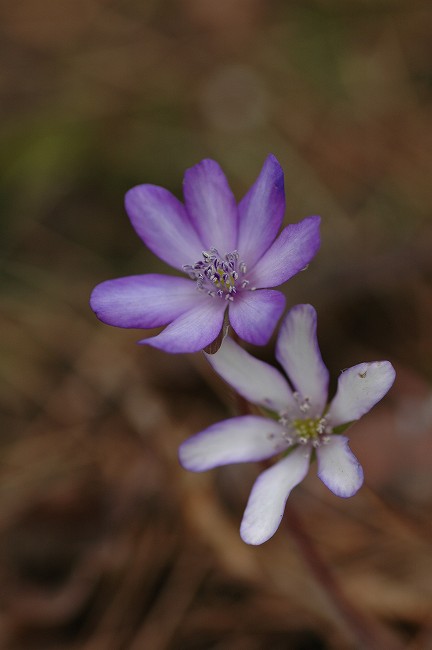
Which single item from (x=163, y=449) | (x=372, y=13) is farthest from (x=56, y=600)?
(x=372, y=13)

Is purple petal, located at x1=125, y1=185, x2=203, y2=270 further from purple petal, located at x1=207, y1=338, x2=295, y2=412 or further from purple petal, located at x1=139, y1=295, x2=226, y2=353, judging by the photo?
purple petal, located at x1=207, y1=338, x2=295, y2=412

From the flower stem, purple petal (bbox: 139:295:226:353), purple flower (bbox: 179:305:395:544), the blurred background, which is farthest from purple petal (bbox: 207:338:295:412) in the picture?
the blurred background

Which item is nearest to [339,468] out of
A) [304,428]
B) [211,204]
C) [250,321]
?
[304,428]

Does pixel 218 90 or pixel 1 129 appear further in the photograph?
pixel 218 90

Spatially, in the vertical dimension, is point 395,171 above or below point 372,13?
below

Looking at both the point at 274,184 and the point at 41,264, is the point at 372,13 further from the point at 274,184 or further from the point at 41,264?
the point at 274,184

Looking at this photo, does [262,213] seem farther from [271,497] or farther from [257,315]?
[271,497]

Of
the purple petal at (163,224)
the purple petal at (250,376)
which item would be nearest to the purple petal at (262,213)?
the purple petal at (163,224)

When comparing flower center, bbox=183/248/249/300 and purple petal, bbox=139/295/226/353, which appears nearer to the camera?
purple petal, bbox=139/295/226/353
